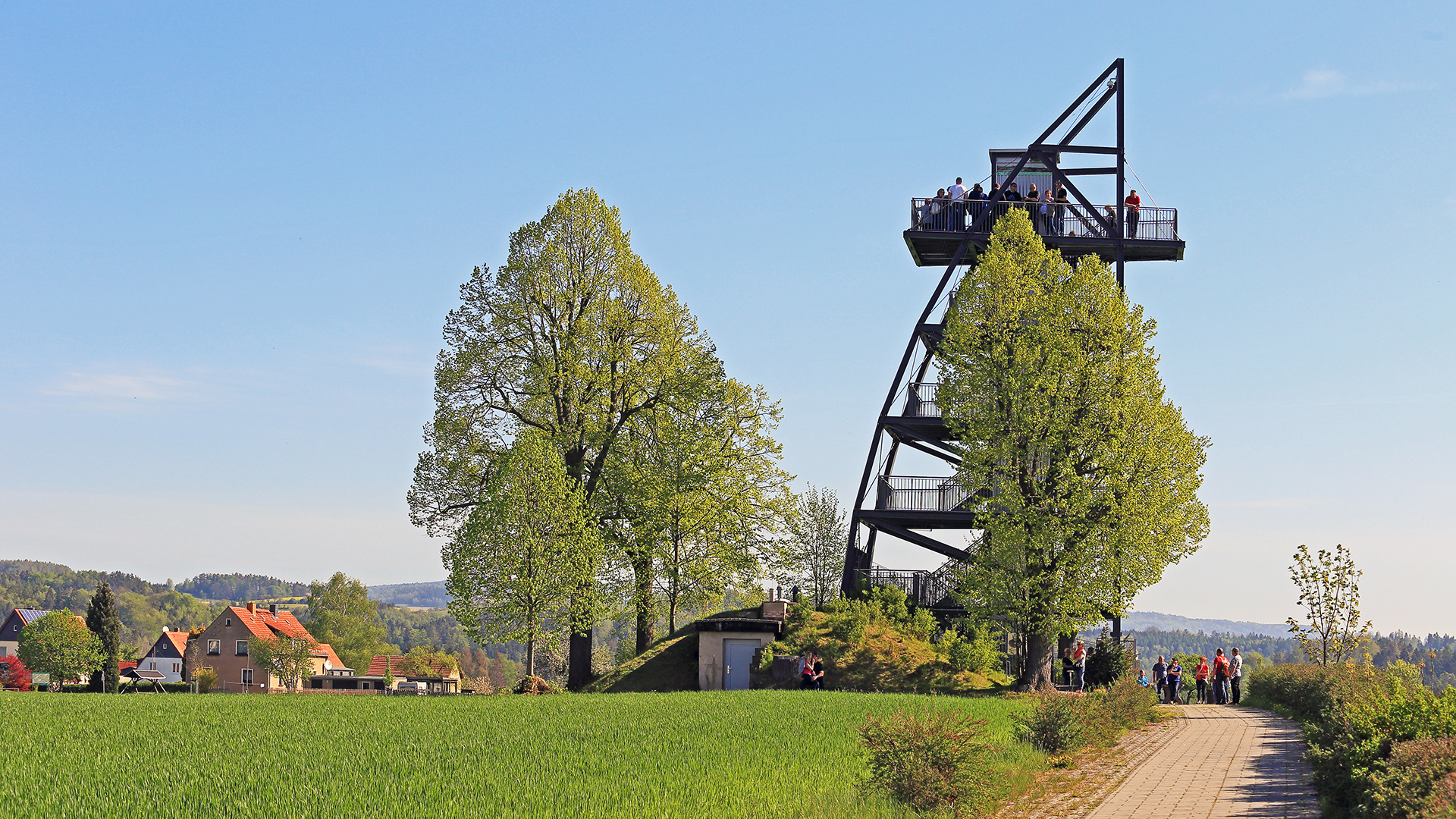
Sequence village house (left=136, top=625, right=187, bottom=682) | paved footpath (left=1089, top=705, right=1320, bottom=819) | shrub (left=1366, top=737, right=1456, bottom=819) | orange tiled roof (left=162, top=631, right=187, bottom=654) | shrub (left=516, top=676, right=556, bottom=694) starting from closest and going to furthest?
shrub (left=1366, top=737, right=1456, bottom=819) < paved footpath (left=1089, top=705, right=1320, bottom=819) < shrub (left=516, top=676, right=556, bottom=694) < village house (left=136, top=625, right=187, bottom=682) < orange tiled roof (left=162, top=631, right=187, bottom=654)

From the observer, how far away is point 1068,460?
98.6ft

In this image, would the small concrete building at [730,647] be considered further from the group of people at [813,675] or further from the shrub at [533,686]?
the shrub at [533,686]

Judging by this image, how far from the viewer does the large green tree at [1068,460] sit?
97.7 ft

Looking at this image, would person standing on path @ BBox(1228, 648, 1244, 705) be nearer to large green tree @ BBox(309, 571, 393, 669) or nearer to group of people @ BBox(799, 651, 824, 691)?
group of people @ BBox(799, 651, 824, 691)

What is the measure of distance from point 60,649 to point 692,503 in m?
57.7

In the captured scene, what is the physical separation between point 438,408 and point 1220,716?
24.7 metres

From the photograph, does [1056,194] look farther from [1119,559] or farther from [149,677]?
[149,677]

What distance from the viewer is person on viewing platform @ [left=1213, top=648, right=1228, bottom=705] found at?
33.9 metres

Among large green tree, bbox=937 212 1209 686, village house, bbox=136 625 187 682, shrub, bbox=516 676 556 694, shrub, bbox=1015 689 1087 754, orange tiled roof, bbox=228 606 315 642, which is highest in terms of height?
large green tree, bbox=937 212 1209 686

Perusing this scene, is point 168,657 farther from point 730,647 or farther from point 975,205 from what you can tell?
point 975,205

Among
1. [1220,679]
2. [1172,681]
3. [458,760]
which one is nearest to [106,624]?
[1172,681]

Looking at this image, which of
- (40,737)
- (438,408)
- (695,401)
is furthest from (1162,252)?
(40,737)

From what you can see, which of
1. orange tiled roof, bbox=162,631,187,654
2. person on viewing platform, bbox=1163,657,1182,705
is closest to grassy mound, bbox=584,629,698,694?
person on viewing platform, bbox=1163,657,1182,705

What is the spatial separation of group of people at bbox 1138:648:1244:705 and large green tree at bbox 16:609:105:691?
6913 centimetres
